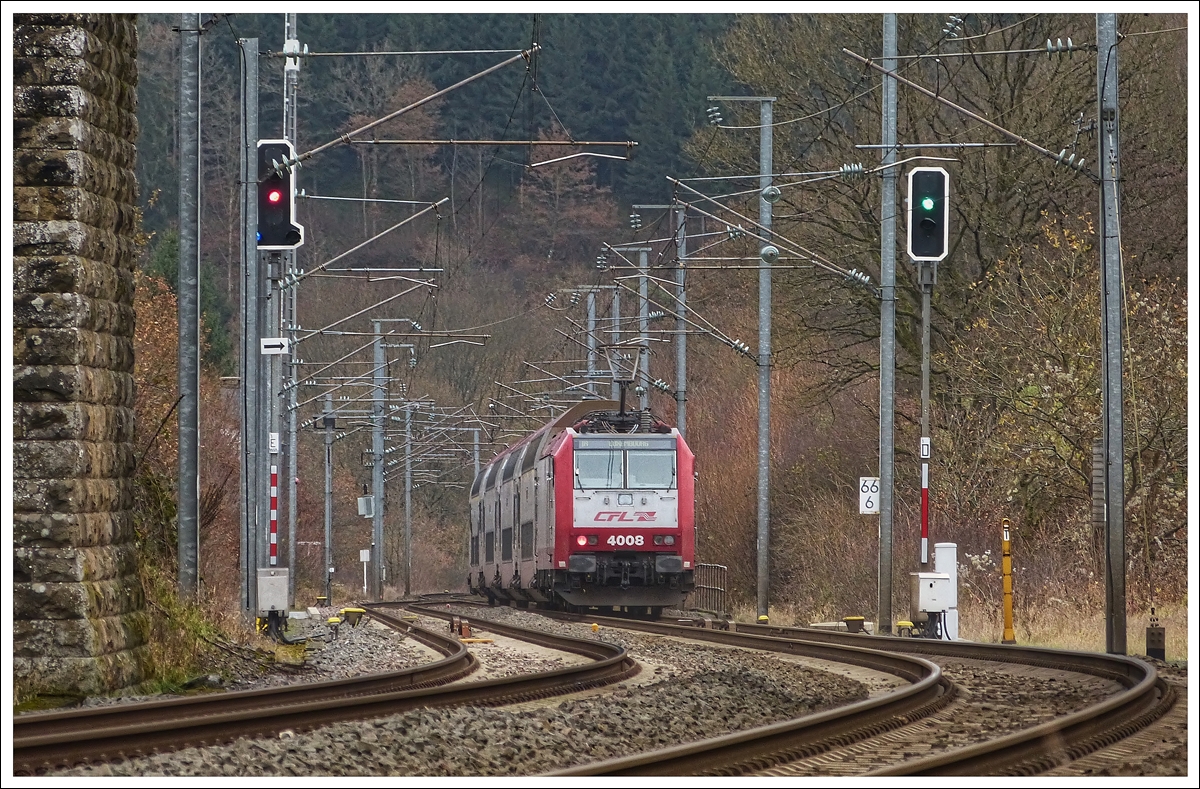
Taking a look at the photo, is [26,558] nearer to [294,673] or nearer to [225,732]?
[225,732]

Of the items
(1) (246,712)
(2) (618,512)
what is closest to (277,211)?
(1) (246,712)

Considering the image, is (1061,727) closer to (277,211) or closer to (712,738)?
(712,738)

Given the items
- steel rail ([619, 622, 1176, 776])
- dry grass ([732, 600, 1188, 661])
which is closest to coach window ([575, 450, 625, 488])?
dry grass ([732, 600, 1188, 661])

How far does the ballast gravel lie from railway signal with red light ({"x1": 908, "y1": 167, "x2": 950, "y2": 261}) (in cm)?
601

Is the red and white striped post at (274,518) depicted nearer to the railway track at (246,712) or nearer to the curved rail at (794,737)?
the railway track at (246,712)

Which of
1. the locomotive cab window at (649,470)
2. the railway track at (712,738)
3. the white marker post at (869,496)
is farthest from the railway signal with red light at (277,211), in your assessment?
the locomotive cab window at (649,470)

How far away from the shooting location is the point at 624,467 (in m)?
28.2

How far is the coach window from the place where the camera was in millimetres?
28000

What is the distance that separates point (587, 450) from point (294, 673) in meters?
12.5

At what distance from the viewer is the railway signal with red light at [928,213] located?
772 inches

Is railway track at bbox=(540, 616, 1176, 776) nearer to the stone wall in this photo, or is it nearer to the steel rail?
the steel rail

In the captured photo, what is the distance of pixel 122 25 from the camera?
13.6 metres

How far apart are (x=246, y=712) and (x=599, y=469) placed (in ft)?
57.5

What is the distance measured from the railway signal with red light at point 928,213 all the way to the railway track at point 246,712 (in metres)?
6.17
